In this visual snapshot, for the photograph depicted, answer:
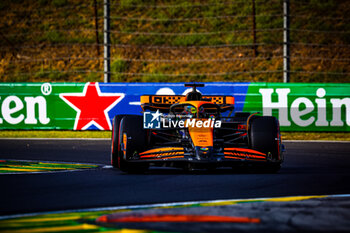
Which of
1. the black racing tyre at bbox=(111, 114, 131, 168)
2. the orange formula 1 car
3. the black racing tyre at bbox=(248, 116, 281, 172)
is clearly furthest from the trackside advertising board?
the black racing tyre at bbox=(111, 114, 131, 168)

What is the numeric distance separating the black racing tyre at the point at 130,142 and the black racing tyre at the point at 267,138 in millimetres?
1699

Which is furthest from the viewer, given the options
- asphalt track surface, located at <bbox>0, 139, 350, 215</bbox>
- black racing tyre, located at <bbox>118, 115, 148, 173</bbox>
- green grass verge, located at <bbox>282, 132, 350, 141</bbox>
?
green grass verge, located at <bbox>282, 132, 350, 141</bbox>

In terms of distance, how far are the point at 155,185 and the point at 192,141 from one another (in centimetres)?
138

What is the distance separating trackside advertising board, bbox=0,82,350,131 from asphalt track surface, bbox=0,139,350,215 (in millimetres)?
5360

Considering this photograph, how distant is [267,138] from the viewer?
10.4 meters

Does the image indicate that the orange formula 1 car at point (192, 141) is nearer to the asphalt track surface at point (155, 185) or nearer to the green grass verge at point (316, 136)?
the asphalt track surface at point (155, 185)

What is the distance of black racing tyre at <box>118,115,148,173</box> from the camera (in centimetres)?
1006

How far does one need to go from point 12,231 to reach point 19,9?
33.4 meters

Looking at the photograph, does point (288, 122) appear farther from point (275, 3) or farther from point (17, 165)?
point (275, 3)

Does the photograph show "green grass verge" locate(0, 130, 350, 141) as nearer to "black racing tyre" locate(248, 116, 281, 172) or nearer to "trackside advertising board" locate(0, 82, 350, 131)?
"trackside advertising board" locate(0, 82, 350, 131)

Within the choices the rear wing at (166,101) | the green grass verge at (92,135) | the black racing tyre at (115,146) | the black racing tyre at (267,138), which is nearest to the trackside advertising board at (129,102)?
the green grass verge at (92,135)

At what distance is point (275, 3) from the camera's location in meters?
35.3

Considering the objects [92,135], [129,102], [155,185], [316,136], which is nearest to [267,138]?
[155,185]

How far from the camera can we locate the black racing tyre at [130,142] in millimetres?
10062
